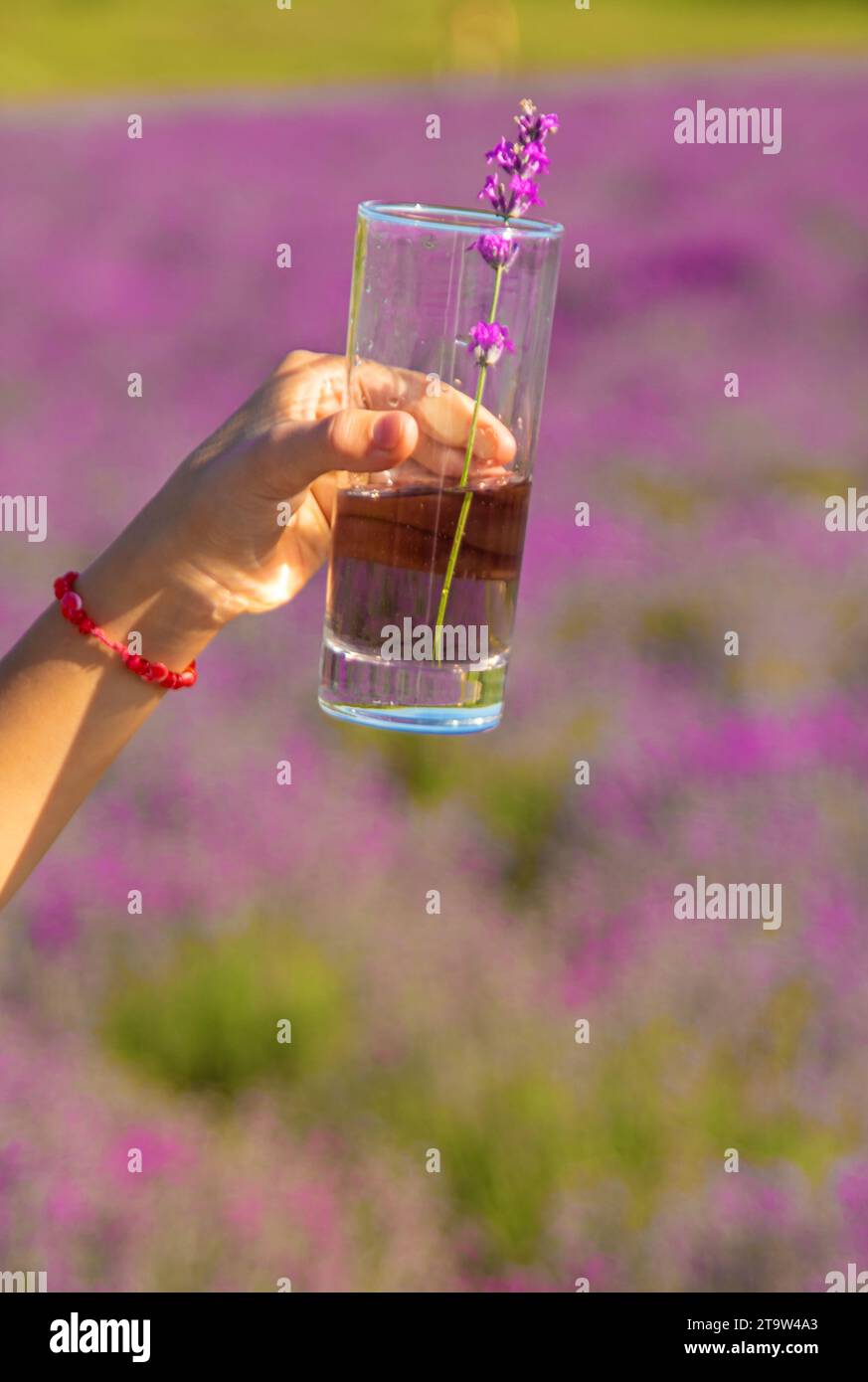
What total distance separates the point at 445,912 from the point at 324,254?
568cm

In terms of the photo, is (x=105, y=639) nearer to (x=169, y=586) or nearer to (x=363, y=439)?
(x=169, y=586)

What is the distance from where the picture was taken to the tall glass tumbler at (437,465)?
1.82 meters

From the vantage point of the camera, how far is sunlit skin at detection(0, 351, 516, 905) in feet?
6.32

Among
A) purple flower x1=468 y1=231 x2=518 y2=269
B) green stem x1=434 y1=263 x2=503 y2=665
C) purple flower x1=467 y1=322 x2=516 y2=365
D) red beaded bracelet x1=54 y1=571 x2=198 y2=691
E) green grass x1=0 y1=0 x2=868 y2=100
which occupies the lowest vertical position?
red beaded bracelet x1=54 y1=571 x2=198 y2=691

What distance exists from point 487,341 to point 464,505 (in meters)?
0.18

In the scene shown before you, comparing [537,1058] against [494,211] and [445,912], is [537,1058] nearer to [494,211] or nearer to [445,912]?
[445,912]

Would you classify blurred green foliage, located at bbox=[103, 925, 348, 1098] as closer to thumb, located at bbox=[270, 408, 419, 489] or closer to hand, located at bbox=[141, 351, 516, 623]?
hand, located at bbox=[141, 351, 516, 623]

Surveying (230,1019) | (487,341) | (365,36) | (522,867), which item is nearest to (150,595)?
(487,341)

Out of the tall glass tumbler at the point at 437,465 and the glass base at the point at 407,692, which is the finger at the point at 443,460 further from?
the glass base at the point at 407,692

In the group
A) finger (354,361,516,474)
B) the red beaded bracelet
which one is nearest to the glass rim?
finger (354,361,516,474)

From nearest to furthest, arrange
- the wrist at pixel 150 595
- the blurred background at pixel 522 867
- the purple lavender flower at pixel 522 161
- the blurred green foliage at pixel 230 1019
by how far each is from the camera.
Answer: the purple lavender flower at pixel 522 161
the wrist at pixel 150 595
the blurred background at pixel 522 867
the blurred green foliage at pixel 230 1019

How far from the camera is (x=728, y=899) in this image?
419cm

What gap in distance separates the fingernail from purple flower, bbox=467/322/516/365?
0.12 meters

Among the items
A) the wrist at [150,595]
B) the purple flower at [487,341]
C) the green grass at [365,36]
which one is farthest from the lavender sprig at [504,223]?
the green grass at [365,36]
